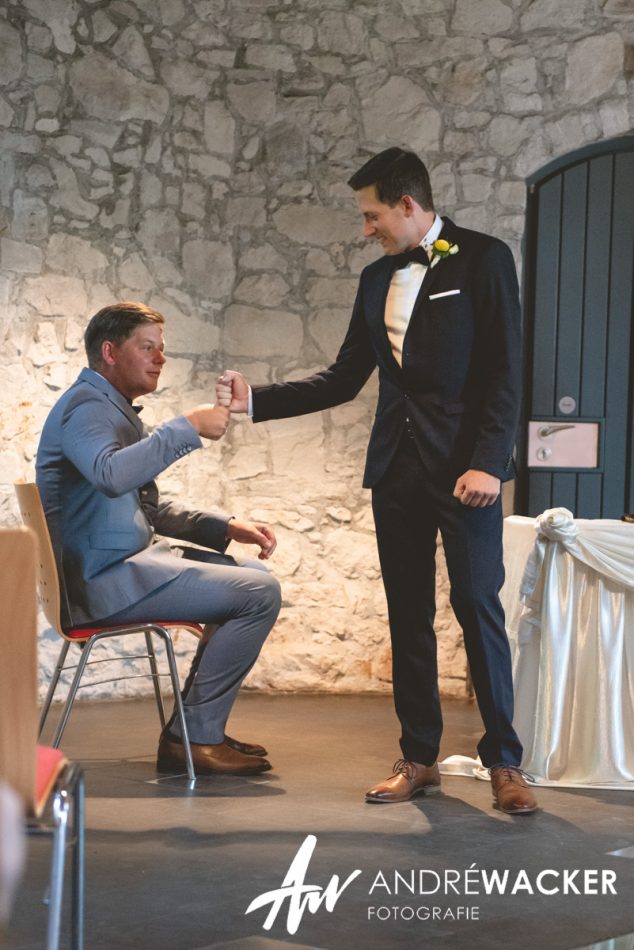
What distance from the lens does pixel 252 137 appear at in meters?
5.73

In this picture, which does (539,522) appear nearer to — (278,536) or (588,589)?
(588,589)

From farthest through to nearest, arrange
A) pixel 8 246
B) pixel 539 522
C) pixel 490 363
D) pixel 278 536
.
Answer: pixel 278 536, pixel 8 246, pixel 539 522, pixel 490 363

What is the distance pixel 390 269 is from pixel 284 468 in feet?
7.48

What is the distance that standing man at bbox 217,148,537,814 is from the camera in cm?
330

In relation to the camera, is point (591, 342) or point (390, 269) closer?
point (390, 269)

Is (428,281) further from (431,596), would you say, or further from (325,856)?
(325,856)

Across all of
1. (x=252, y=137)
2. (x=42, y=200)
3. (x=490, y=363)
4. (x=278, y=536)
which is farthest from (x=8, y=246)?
(x=490, y=363)

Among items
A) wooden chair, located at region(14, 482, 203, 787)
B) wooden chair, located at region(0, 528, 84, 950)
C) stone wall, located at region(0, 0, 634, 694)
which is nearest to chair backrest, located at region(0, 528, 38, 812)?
wooden chair, located at region(0, 528, 84, 950)

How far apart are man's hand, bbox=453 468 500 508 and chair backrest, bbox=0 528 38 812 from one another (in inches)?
67.3

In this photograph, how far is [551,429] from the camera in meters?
5.69

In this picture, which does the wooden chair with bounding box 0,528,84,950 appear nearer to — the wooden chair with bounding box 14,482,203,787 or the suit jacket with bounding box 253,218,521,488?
the wooden chair with bounding box 14,482,203,787

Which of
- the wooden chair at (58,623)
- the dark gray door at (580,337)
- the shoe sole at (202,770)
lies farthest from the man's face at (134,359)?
the dark gray door at (580,337)

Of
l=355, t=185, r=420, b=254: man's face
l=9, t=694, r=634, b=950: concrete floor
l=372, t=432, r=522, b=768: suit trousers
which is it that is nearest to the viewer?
l=9, t=694, r=634, b=950: concrete floor

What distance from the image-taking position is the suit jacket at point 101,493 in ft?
11.4
